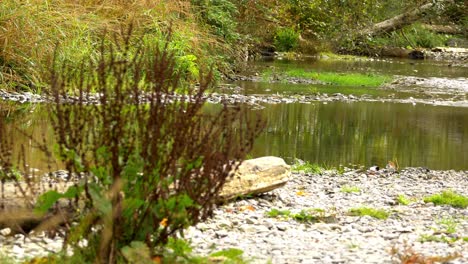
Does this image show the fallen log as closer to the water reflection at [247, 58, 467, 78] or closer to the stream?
the water reflection at [247, 58, 467, 78]

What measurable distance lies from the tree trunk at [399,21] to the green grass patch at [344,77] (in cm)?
611

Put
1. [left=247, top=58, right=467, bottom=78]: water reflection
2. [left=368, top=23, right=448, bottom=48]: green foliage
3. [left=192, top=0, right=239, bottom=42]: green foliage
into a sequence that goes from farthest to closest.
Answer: [left=368, top=23, right=448, bottom=48]: green foliage
[left=247, top=58, right=467, bottom=78]: water reflection
[left=192, top=0, right=239, bottom=42]: green foliage

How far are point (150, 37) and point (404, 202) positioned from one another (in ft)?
31.8

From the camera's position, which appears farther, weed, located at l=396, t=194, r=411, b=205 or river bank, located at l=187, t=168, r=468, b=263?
weed, located at l=396, t=194, r=411, b=205

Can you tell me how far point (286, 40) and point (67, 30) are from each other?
53.5 feet

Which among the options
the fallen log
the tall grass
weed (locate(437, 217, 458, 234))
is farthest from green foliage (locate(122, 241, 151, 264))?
the fallen log

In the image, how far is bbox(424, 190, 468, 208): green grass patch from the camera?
7973 millimetres

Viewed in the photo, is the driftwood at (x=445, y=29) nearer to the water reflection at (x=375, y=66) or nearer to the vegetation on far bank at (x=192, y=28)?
the vegetation on far bank at (x=192, y=28)

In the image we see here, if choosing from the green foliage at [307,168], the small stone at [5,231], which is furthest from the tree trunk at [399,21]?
the small stone at [5,231]

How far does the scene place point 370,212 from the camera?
7.18 metres

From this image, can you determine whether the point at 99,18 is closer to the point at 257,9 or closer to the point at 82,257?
the point at 257,9

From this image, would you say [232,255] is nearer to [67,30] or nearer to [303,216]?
[303,216]

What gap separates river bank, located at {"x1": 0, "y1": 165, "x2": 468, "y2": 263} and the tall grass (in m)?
5.48

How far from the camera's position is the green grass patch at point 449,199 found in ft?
26.2
